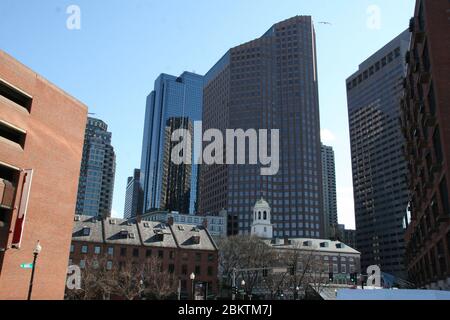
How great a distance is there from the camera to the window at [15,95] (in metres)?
35.1

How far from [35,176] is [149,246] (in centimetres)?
4589

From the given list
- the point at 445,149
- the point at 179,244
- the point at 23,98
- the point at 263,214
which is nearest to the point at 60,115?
the point at 23,98

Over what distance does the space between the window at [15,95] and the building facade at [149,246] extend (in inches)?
1676

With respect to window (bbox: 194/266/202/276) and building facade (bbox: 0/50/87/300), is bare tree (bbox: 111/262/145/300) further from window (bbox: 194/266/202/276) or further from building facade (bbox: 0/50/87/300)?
building facade (bbox: 0/50/87/300)

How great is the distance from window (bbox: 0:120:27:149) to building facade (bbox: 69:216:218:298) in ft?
137

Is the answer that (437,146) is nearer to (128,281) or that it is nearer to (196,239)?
(128,281)

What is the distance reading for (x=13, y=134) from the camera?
3631 centimetres

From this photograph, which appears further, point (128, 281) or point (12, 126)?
point (128, 281)

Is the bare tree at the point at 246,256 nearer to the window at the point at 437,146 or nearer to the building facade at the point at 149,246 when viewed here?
the building facade at the point at 149,246

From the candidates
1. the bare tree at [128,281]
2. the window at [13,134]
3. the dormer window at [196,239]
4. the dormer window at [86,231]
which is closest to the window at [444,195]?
the window at [13,134]

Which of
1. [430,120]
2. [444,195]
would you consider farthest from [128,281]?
[430,120]

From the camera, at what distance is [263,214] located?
14675 cm
